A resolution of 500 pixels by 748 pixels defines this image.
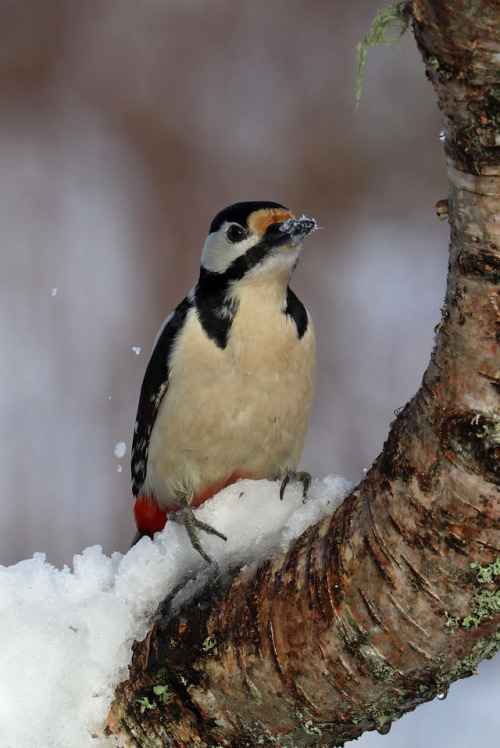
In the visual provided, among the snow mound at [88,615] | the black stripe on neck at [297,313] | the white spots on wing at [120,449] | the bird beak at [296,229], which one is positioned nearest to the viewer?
the snow mound at [88,615]

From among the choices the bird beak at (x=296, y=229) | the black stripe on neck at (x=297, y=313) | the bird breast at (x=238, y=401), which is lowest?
the bird breast at (x=238, y=401)

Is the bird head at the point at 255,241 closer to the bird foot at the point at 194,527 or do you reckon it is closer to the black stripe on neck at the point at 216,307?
the black stripe on neck at the point at 216,307

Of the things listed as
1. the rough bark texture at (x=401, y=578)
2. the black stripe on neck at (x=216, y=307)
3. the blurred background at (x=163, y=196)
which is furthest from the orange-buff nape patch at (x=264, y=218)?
the blurred background at (x=163, y=196)

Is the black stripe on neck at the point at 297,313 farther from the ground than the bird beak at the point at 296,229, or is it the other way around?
the bird beak at the point at 296,229

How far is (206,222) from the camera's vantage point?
11.0 ft

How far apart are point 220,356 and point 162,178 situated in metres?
1.70

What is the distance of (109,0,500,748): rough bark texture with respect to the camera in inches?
33.9

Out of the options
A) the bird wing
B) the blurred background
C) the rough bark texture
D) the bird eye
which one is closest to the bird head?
the bird eye

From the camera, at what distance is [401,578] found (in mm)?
1062

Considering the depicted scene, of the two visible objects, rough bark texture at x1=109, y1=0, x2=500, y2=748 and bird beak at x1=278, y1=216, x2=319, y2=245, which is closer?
rough bark texture at x1=109, y1=0, x2=500, y2=748

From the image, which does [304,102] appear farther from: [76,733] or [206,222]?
[76,733]

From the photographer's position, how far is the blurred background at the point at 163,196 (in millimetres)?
3422

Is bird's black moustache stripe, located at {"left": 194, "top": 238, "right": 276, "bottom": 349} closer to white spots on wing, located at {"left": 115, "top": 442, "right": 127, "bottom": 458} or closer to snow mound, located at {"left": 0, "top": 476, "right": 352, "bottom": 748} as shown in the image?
snow mound, located at {"left": 0, "top": 476, "right": 352, "bottom": 748}

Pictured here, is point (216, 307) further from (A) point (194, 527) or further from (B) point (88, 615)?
(B) point (88, 615)
